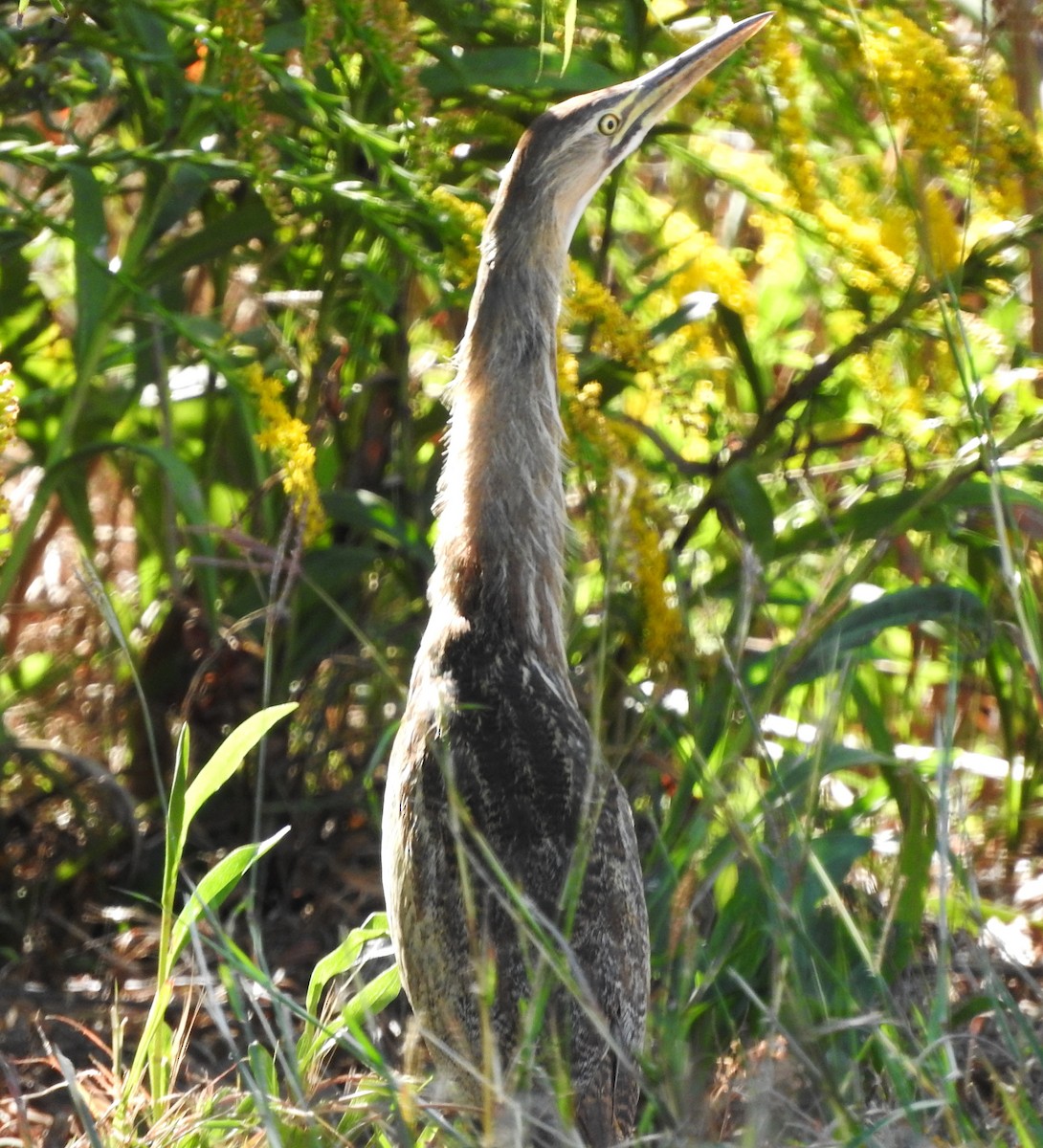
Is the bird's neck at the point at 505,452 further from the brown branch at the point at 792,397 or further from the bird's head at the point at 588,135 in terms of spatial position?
the brown branch at the point at 792,397

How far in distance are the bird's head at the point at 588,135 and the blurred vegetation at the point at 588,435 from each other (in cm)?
9

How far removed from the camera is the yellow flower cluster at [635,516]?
201cm

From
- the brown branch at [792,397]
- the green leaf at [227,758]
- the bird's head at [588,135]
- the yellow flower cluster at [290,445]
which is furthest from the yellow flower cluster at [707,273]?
the green leaf at [227,758]

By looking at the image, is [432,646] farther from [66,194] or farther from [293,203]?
[66,194]

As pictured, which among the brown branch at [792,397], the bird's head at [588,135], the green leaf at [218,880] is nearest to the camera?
the green leaf at [218,880]

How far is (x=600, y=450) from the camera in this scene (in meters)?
2.07

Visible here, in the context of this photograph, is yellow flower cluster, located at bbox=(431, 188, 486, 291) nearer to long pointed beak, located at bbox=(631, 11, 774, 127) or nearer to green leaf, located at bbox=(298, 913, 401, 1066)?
long pointed beak, located at bbox=(631, 11, 774, 127)

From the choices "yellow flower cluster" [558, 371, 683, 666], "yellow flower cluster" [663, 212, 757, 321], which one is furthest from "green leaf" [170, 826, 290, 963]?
"yellow flower cluster" [663, 212, 757, 321]

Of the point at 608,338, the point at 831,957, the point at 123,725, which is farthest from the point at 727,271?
the point at 123,725

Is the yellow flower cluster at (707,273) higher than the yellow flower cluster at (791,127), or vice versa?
the yellow flower cluster at (791,127)

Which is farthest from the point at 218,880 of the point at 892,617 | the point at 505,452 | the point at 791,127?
the point at 791,127

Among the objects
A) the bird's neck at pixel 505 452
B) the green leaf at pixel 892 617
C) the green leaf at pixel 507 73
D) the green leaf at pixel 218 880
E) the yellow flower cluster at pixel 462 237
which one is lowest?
the green leaf at pixel 892 617

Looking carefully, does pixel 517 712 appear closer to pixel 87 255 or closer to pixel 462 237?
pixel 462 237

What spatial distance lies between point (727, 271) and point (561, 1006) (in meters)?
1.10
